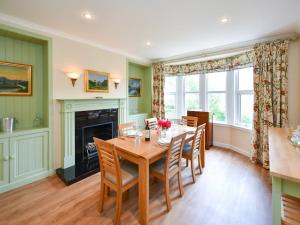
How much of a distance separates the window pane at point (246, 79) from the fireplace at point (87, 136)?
10.9ft

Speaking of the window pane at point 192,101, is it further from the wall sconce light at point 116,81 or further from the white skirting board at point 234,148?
the wall sconce light at point 116,81

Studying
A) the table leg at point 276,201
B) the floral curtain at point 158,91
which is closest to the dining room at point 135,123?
the table leg at point 276,201

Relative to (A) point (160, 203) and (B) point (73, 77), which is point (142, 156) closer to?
(A) point (160, 203)

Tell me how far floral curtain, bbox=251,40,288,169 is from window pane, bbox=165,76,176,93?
2.51 m

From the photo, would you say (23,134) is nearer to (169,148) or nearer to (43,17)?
(43,17)

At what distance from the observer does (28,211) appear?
1.93 metres

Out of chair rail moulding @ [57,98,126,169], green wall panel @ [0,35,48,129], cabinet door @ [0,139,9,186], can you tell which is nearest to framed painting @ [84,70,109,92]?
chair rail moulding @ [57,98,126,169]

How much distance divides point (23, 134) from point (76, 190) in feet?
4.10

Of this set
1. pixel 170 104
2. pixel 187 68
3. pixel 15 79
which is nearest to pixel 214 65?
pixel 187 68

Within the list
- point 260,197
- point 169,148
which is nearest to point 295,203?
point 260,197

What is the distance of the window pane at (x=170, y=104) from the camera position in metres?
5.31

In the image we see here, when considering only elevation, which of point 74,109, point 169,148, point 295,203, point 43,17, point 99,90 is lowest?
point 295,203

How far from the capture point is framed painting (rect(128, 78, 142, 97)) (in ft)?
15.5

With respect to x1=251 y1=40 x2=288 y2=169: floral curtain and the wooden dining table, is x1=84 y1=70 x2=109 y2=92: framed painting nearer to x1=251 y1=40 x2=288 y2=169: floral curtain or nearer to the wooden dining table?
the wooden dining table
